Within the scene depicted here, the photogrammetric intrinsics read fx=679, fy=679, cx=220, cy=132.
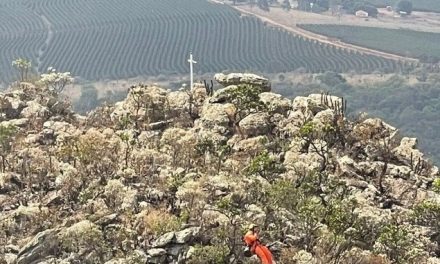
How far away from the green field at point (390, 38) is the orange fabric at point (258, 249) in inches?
5412

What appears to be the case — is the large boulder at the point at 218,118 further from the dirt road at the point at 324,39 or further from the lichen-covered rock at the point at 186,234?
the dirt road at the point at 324,39

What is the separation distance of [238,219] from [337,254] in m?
3.30

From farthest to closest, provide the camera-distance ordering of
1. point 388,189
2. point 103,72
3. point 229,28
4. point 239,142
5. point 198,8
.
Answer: point 198,8 → point 229,28 → point 103,72 → point 239,142 → point 388,189

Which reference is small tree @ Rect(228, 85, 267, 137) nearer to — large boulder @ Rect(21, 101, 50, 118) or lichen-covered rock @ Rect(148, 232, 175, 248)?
large boulder @ Rect(21, 101, 50, 118)

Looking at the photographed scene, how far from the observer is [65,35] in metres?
141

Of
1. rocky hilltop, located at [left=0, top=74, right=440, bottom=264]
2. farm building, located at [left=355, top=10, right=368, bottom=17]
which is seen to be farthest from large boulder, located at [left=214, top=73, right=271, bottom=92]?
farm building, located at [left=355, top=10, right=368, bottom=17]

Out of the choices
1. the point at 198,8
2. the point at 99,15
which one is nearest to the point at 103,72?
the point at 99,15

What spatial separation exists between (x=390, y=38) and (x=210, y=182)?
147m

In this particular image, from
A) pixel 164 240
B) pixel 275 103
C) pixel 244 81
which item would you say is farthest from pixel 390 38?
pixel 164 240

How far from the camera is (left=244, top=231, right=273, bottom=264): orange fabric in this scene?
1891cm

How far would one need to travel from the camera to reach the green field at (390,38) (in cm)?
15475

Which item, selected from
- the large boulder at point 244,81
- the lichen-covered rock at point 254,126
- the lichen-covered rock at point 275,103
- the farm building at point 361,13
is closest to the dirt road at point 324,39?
the farm building at point 361,13

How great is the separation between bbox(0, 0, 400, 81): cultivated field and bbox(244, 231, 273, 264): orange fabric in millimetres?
91976

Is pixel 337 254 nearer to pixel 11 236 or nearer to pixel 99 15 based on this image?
pixel 11 236
